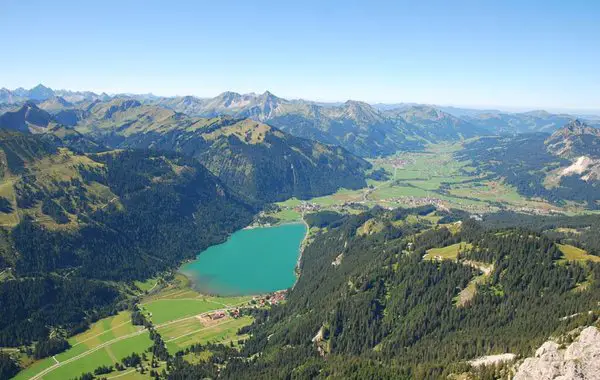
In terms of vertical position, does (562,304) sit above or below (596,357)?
below

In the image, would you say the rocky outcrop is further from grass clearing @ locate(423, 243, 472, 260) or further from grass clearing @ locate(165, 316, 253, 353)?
grass clearing @ locate(165, 316, 253, 353)

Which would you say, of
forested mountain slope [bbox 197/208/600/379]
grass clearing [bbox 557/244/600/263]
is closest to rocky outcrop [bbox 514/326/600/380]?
forested mountain slope [bbox 197/208/600/379]

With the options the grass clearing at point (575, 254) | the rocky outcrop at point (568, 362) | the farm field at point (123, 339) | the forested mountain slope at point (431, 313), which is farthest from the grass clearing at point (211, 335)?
the grass clearing at point (575, 254)

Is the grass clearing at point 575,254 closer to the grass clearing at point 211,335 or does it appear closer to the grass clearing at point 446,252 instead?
the grass clearing at point 446,252

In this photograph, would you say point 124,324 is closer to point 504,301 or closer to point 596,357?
point 504,301

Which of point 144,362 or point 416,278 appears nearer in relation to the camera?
point 144,362

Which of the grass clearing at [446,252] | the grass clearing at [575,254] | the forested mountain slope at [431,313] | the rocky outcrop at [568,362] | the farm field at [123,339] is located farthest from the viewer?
the grass clearing at [446,252]

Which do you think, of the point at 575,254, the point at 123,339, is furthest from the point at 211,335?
the point at 575,254

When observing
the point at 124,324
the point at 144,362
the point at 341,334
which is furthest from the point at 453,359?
the point at 124,324
